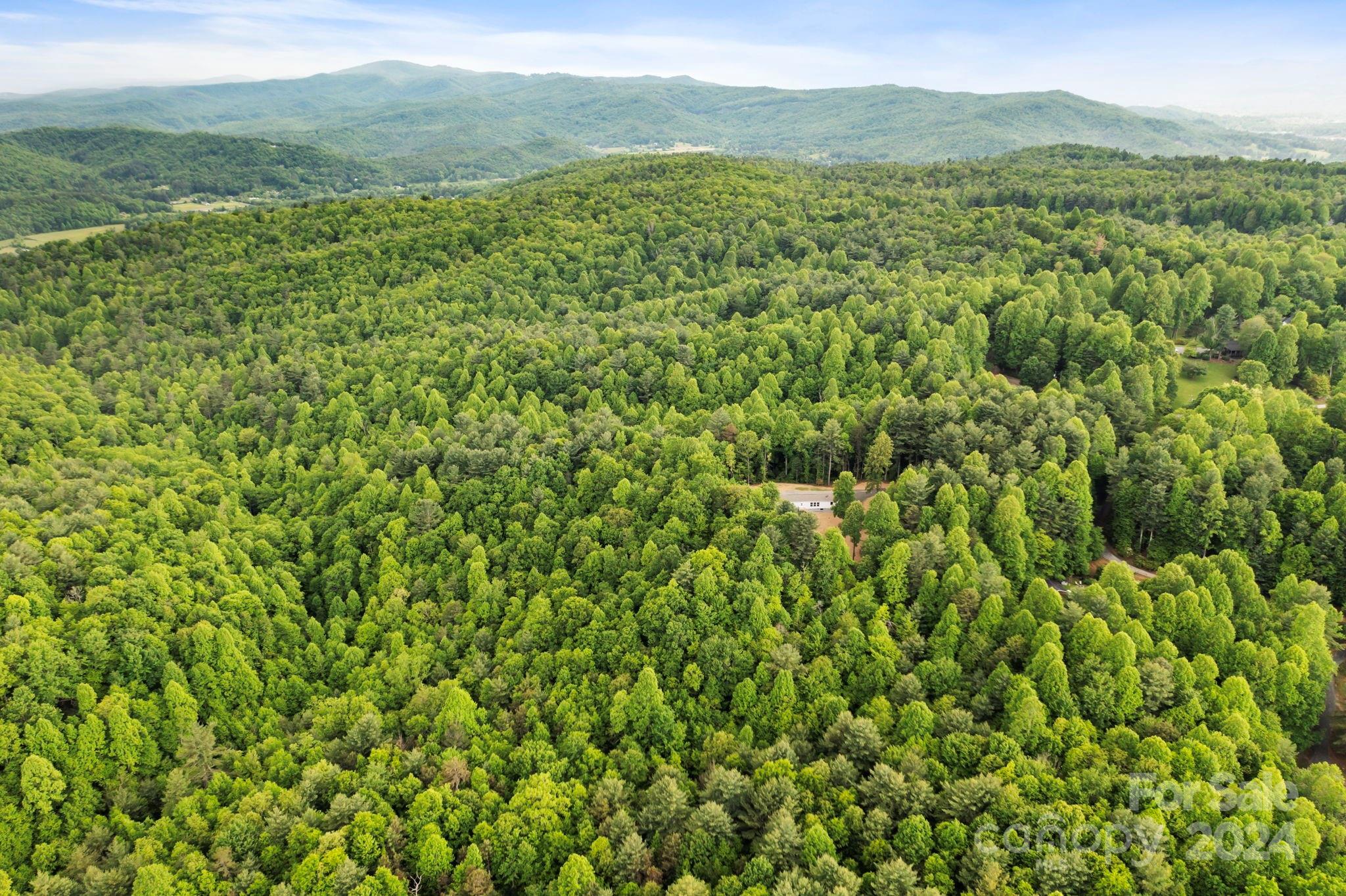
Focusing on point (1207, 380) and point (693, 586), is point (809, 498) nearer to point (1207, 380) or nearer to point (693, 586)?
point (693, 586)

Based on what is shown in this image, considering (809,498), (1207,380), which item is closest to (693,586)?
(809,498)

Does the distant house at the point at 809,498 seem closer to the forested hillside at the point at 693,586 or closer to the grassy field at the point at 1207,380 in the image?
the forested hillside at the point at 693,586

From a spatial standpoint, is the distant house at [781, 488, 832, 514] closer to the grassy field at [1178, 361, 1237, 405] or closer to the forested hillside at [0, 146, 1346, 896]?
the forested hillside at [0, 146, 1346, 896]

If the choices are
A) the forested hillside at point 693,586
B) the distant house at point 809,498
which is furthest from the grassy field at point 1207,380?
the distant house at point 809,498

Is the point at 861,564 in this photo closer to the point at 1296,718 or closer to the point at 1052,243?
the point at 1296,718

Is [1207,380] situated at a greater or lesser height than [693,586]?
greater
